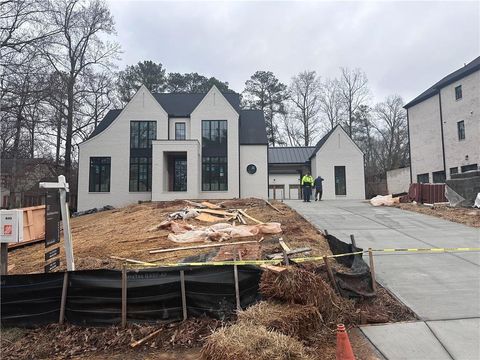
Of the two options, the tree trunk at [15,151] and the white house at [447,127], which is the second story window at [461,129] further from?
the tree trunk at [15,151]

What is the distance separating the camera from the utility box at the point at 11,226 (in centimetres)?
596

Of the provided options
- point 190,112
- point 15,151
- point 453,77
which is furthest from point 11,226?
point 453,77

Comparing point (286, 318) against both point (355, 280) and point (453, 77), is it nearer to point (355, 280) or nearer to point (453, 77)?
point (355, 280)

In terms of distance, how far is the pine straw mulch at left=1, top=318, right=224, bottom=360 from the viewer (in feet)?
15.2

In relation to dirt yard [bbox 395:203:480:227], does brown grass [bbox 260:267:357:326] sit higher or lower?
lower

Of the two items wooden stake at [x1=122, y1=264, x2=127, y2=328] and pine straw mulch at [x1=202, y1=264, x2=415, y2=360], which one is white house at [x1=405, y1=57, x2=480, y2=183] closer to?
pine straw mulch at [x1=202, y1=264, x2=415, y2=360]

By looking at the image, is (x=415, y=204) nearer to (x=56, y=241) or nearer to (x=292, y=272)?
(x=292, y=272)

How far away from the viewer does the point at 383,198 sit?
20.2m

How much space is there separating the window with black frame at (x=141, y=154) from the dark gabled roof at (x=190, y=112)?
7.54 ft

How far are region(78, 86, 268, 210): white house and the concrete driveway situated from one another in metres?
13.7

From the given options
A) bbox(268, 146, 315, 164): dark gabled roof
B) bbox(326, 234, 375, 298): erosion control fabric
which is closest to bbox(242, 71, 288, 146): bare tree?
bbox(268, 146, 315, 164): dark gabled roof

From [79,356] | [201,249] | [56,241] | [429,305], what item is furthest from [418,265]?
[56,241]

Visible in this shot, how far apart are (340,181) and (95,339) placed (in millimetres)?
25667

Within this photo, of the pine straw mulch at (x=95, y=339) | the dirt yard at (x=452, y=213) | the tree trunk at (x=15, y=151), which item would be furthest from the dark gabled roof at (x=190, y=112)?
the pine straw mulch at (x=95, y=339)
